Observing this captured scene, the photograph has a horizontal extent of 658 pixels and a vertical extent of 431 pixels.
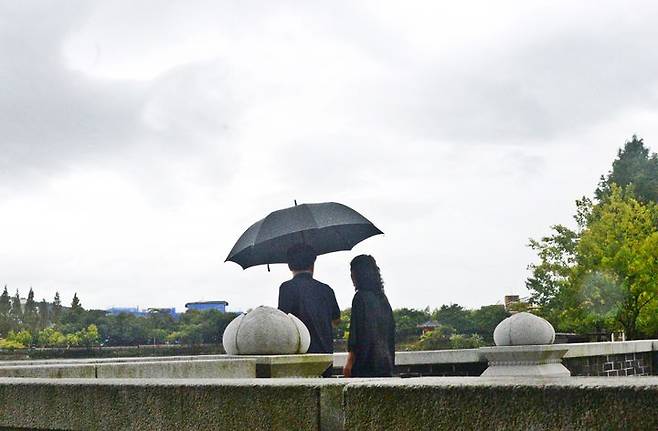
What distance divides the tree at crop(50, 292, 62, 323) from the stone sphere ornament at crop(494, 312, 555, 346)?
140696 millimetres

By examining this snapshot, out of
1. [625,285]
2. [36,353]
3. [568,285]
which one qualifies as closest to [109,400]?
[625,285]

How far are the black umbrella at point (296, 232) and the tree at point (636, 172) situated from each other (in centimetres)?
6312

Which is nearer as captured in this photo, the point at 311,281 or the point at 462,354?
the point at 311,281

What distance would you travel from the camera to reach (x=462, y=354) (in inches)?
499

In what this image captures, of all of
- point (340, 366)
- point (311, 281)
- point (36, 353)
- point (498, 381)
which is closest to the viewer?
point (498, 381)

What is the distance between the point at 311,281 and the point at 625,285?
2997 cm

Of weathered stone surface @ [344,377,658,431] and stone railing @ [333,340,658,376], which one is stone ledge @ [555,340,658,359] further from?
weathered stone surface @ [344,377,658,431]

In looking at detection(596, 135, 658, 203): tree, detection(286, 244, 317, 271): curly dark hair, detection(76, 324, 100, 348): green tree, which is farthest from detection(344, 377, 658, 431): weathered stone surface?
detection(76, 324, 100, 348): green tree

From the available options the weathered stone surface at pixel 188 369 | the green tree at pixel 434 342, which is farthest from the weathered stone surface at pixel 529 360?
the green tree at pixel 434 342

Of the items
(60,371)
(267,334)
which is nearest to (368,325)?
(267,334)

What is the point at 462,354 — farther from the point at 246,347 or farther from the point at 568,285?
the point at 568,285

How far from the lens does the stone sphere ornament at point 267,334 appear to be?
6691 mm

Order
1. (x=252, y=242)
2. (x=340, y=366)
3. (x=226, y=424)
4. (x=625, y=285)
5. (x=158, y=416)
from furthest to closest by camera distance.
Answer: (x=625, y=285) < (x=340, y=366) < (x=252, y=242) < (x=158, y=416) < (x=226, y=424)

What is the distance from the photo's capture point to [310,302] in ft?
24.4
